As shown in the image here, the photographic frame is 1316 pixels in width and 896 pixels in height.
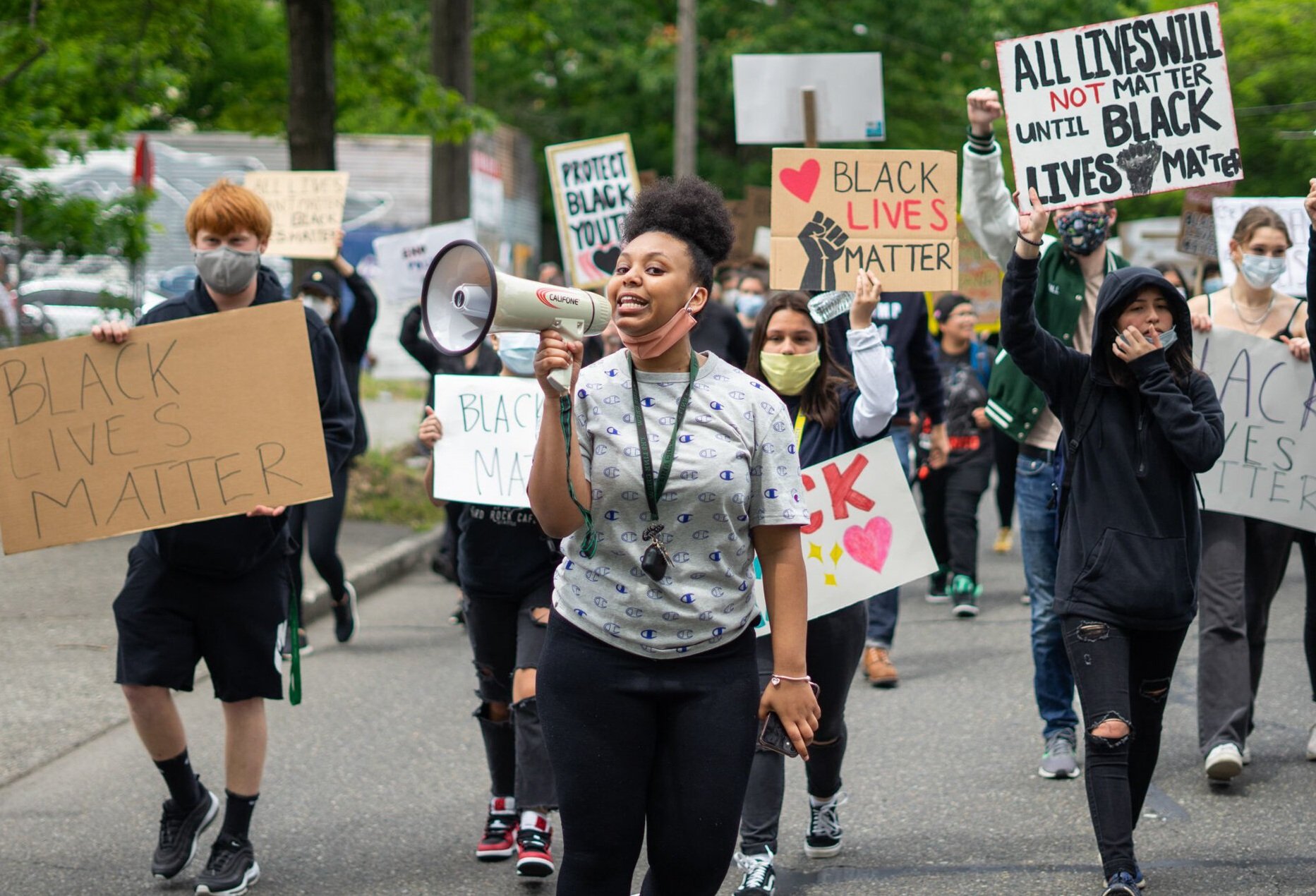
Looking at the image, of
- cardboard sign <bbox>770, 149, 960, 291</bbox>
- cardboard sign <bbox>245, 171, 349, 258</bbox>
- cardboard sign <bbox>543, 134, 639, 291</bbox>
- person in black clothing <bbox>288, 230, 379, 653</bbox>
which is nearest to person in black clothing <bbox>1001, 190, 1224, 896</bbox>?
cardboard sign <bbox>770, 149, 960, 291</bbox>

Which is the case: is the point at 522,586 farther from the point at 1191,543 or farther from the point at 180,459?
the point at 1191,543

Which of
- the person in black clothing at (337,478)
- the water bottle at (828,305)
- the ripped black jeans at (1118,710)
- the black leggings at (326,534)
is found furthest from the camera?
the black leggings at (326,534)

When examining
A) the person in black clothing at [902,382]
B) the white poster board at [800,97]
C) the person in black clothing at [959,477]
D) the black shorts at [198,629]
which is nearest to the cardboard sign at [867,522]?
the black shorts at [198,629]

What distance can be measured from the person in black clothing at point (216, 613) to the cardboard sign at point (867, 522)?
153cm

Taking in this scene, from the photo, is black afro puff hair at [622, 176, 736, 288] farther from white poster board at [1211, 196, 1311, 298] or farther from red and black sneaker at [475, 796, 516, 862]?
white poster board at [1211, 196, 1311, 298]

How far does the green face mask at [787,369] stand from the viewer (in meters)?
4.88

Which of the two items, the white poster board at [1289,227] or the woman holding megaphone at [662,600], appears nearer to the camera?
the woman holding megaphone at [662,600]

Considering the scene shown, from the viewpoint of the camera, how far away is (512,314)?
3.03 metres

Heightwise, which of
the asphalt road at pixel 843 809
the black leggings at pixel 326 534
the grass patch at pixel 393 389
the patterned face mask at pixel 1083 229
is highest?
the patterned face mask at pixel 1083 229

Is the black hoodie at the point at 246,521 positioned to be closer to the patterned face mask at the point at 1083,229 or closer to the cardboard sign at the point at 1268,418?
the patterned face mask at the point at 1083,229

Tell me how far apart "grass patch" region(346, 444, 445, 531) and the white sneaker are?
764cm

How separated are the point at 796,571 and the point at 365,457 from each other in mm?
11721

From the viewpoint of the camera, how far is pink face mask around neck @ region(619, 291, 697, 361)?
10.9ft

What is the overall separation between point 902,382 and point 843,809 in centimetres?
236
